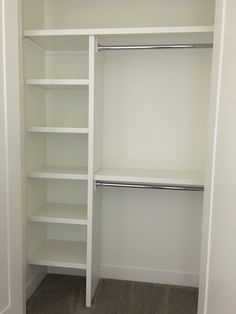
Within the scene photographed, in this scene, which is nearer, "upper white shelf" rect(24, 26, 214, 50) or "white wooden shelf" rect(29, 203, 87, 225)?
"upper white shelf" rect(24, 26, 214, 50)

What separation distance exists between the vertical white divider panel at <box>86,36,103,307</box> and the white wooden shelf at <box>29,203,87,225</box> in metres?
0.11

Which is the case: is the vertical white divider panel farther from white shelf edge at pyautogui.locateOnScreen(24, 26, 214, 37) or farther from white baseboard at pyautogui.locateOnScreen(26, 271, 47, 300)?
white baseboard at pyautogui.locateOnScreen(26, 271, 47, 300)

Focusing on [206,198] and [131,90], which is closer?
[206,198]

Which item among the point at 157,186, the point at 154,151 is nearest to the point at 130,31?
the point at 154,151

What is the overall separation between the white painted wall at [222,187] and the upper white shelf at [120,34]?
1.17 ft

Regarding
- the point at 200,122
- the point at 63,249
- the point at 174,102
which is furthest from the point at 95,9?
the point at 63,249

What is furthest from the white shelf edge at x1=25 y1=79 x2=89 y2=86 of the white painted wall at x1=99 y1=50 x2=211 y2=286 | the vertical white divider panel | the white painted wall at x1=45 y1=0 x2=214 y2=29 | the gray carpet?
the gray carpet

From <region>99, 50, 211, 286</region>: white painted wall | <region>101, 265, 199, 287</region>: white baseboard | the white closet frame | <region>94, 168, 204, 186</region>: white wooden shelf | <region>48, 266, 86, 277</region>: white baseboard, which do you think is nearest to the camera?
the white closet frame

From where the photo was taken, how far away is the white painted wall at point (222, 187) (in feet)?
3.83

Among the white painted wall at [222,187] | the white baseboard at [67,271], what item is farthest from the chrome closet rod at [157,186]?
the white baseboard at [67,271]

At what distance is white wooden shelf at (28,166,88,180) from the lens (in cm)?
203

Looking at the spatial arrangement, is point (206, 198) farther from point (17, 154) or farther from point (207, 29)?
point (17, 154)

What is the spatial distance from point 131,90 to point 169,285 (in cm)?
157

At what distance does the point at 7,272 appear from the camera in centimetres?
170
